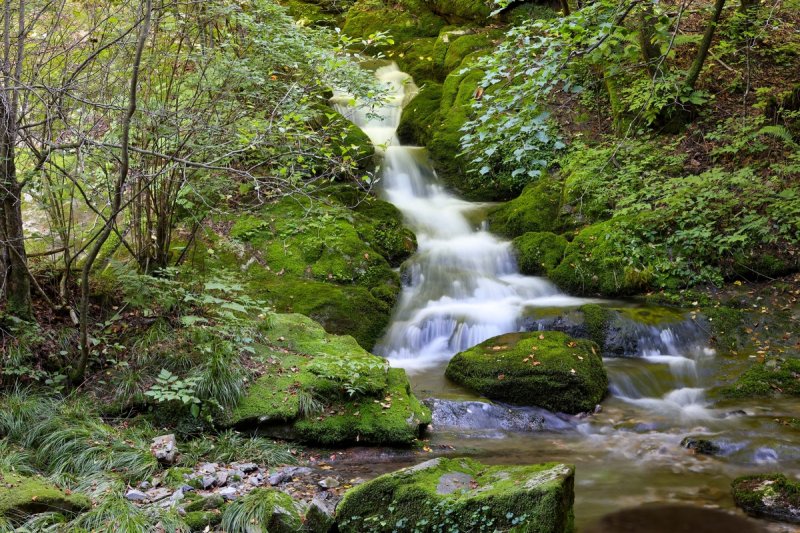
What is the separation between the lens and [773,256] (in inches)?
345

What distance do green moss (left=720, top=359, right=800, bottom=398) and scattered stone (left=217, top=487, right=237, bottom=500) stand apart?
18.3 ft

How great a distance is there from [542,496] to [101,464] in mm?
3277

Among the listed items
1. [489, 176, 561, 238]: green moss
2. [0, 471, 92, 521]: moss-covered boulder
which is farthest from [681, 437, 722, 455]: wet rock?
[489, 176, 561, 238]: green moss

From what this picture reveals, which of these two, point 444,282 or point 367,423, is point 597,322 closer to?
point 444,282

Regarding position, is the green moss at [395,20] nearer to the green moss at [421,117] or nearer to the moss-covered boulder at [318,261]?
the green moss at [421,117]

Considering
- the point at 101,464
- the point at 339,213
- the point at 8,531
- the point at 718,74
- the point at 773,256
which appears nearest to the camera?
the point at 8,531

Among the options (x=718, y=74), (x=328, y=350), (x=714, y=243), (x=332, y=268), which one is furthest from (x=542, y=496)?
(x=718, y=74)

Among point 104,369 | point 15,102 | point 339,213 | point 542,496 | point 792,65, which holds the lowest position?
point 542,496

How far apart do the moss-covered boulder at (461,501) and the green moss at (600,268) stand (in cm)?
591

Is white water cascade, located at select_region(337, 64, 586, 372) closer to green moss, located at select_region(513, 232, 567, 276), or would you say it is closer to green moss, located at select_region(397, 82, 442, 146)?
green moss, located at select_region(513, 232, 567, 276)

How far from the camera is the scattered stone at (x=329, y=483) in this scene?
4.63 m

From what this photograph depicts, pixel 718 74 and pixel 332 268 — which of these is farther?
pixel 718 74

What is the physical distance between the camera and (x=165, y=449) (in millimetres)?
4730

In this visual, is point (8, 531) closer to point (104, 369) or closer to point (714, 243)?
point (104, 369)
